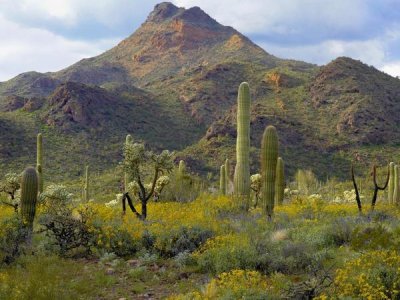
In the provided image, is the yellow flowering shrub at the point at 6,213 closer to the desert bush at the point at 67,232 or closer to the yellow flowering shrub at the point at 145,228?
the desert bush at the point at 67,232

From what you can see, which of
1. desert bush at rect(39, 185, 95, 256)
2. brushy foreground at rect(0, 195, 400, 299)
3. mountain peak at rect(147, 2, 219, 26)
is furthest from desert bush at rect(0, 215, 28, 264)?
mountain peak at rect(147, 2, 219, 26)

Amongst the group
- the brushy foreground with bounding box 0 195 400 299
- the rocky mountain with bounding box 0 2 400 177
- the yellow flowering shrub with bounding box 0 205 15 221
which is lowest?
the brushy foreground with bounding box 0 195 400 299

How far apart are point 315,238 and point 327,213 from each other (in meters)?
4.53

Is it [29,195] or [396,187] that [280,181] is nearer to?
[396,187]

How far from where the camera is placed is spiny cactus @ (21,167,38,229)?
37.9 ft

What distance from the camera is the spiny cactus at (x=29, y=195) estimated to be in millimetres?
11562

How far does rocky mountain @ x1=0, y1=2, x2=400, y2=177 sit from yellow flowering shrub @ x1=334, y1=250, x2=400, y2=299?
Result: 42.1 meters

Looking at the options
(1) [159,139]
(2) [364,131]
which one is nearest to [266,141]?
(2) [364,131]

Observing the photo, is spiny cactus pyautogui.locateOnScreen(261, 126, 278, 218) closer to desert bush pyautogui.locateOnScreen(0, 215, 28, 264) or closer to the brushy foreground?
the brushy foreground

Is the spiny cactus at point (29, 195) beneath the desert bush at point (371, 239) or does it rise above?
above

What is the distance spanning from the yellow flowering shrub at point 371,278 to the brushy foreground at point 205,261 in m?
0.01

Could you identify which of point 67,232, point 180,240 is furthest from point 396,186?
point 67,232

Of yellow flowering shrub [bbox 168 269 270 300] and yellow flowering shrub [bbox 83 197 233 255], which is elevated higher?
yellow flowering shrub [bbox 83 197 233 255]

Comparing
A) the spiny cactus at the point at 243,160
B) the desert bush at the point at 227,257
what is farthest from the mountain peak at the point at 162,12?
the desert bush at the point at 227,257
